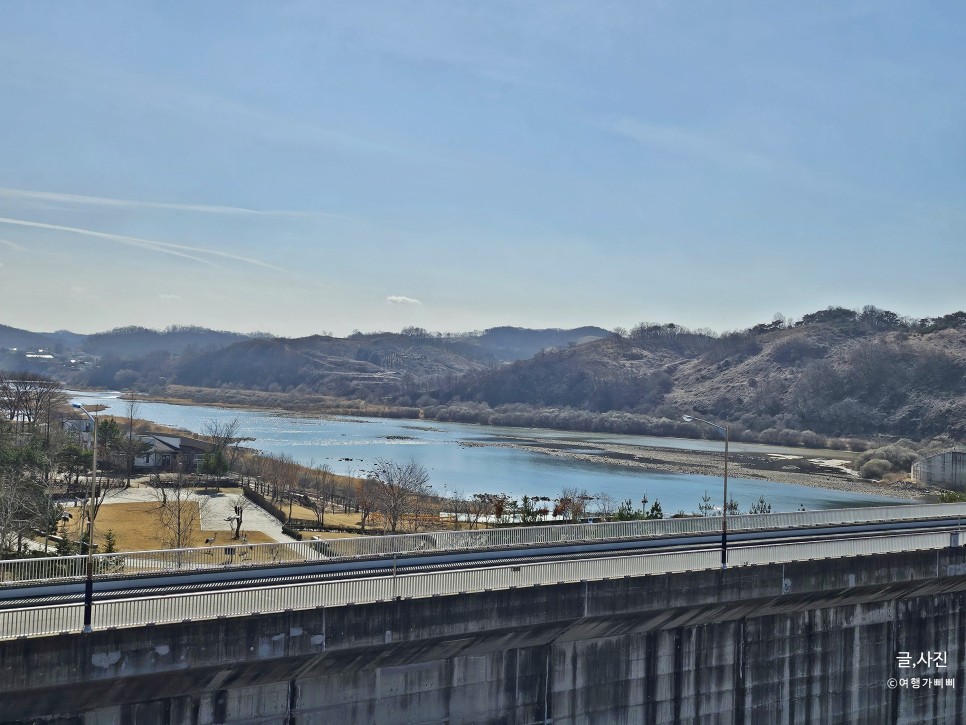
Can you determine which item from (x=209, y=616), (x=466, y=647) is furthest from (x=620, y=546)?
(x=209, y=616)

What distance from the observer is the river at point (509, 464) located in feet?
296

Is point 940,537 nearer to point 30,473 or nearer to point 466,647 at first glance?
point 466,647

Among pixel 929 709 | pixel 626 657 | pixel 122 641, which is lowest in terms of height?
pixel 929 709

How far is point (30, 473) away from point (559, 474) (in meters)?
63.1

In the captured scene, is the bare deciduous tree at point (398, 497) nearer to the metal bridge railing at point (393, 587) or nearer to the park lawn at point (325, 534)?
the park lawn at point (325, 534)

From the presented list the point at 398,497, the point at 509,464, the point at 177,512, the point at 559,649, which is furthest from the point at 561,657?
the point at 509,464

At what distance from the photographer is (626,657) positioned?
27.5m

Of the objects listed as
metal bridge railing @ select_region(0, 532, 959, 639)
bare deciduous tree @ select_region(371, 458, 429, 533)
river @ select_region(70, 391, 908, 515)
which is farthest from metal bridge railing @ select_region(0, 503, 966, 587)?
river @ select_region(70, 391, 908, 515)

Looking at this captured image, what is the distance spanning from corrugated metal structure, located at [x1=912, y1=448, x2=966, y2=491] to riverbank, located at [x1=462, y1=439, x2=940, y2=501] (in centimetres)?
167

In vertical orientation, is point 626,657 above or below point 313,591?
below

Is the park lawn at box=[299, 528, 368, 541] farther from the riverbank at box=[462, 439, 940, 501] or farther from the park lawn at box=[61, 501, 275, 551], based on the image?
the riverbank at box=[462, 439, 940, 501]

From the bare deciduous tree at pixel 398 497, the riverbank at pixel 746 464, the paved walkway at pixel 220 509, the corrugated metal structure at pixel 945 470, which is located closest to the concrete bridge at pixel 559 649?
the paved walkway at pixel 220 509

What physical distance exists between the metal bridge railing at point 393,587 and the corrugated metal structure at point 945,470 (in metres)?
Result: 74.2

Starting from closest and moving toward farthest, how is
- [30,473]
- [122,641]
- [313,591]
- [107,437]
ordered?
[122,641], [313,591], [30,473], [107,437]
